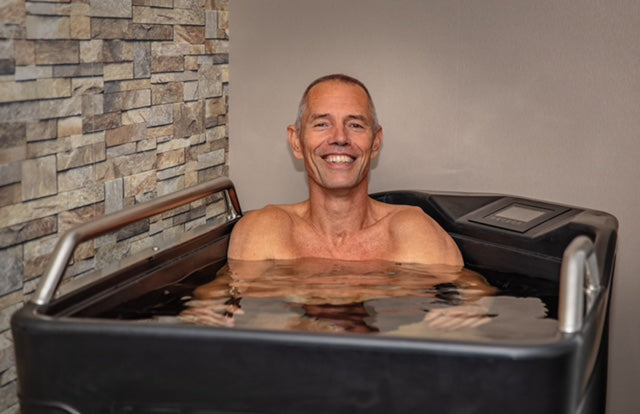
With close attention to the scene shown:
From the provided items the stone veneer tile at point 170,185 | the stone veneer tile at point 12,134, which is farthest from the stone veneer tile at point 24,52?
the stone veneer tile at point 170,185

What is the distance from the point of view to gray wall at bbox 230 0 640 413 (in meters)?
2.61

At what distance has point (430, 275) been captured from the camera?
2.21 meters

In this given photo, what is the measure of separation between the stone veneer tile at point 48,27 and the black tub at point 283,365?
0.50 meters

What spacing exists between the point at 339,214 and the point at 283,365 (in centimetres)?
100

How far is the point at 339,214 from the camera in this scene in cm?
238

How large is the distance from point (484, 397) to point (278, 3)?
186cm

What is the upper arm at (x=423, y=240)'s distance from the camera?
230 centimetres

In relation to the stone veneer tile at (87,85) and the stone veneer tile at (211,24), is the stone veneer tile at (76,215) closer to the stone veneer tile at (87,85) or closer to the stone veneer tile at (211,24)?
the stone veneer tile at (87,85)

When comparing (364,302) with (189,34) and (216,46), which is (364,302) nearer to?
(189,34)

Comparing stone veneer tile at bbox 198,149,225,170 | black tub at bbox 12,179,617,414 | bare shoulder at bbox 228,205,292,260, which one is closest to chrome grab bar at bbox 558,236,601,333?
black tub at bbox 12,179,617,414

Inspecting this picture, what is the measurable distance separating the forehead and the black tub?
80 cm

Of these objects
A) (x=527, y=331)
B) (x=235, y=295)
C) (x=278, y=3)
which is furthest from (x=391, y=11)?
(x=527, y=331)

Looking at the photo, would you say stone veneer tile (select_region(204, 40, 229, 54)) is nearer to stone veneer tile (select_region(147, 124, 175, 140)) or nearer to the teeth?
stone veneer tile (select_region(147, 124, 175, 140))

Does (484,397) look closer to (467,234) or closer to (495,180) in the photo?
(467,234)
